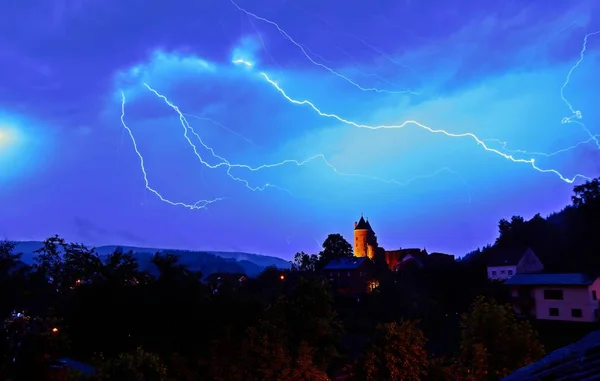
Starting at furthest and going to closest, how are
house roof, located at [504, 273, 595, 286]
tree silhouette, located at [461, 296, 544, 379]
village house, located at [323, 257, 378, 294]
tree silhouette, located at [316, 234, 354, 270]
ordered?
1. tree silhouette, located at [316, 234, 354, 270]
2. village house, located at [323, 257, 378, 294]
3. house roof, located at [504, 273, 595, 286]
4. tree silhouette, located at [461, 296, 544, 379]

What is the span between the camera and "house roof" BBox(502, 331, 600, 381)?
3.36 m

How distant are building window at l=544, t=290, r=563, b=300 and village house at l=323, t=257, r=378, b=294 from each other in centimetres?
2294

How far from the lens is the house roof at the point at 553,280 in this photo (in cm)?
3177

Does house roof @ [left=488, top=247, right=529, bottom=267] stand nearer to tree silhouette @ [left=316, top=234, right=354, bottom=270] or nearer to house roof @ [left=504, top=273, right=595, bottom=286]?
house roof @ [left=504, top=273, right=595, bottom=286]

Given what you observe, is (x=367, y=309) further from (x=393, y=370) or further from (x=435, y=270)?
(x=393, y=370)

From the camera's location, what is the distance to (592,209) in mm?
42656

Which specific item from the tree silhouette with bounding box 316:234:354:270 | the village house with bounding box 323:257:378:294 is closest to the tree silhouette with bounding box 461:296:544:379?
the village house with bounding box 323:257:378:294

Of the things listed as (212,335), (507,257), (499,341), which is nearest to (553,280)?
(507,257)

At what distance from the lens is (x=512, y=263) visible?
156ft

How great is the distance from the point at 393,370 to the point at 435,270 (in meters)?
31.7

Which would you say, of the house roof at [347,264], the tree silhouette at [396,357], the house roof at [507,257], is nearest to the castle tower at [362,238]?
the house roof at [347,264]

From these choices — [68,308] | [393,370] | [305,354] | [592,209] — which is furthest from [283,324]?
[592,209]

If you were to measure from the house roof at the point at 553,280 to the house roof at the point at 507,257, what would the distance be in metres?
11.5

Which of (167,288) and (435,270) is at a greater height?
(435,270)
